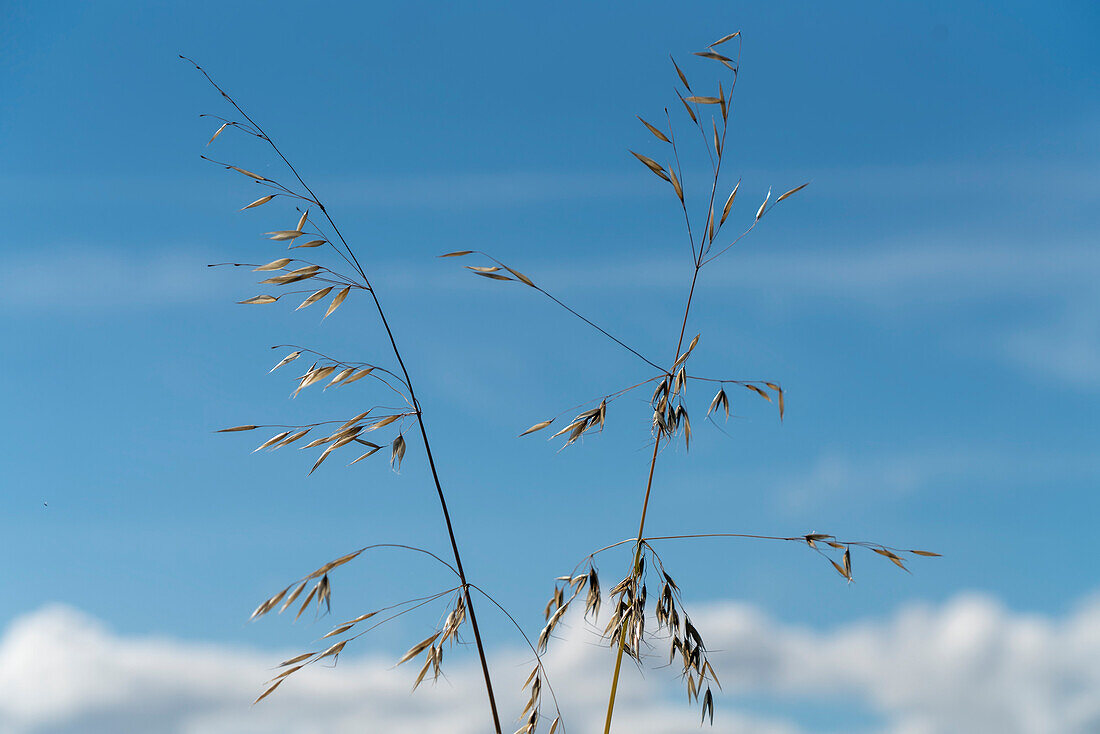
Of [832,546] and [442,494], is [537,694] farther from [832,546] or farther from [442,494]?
[832,546]

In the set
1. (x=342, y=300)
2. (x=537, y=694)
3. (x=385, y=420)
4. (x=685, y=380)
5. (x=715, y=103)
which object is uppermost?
(x=715, y=103)

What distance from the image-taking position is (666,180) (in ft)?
7.08

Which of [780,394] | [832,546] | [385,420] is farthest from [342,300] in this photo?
[832,546]

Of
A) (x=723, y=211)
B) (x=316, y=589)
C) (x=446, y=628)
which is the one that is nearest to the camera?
(x=316, y=589)

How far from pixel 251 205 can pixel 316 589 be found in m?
0.96

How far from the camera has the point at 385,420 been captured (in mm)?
2029

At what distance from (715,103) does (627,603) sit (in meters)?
1.25

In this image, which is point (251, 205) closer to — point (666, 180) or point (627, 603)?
point (666, 180)

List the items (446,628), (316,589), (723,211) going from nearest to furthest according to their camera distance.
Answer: (316,589), (446,628), (723,211)

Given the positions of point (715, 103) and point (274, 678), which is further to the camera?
point (715, 103)

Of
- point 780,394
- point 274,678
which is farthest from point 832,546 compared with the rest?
point 274,678

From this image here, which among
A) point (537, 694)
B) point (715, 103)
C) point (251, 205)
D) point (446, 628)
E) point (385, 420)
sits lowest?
point (537, 694)

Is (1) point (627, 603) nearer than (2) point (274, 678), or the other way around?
(2) point (274, 678)

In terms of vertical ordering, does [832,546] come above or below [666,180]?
below
